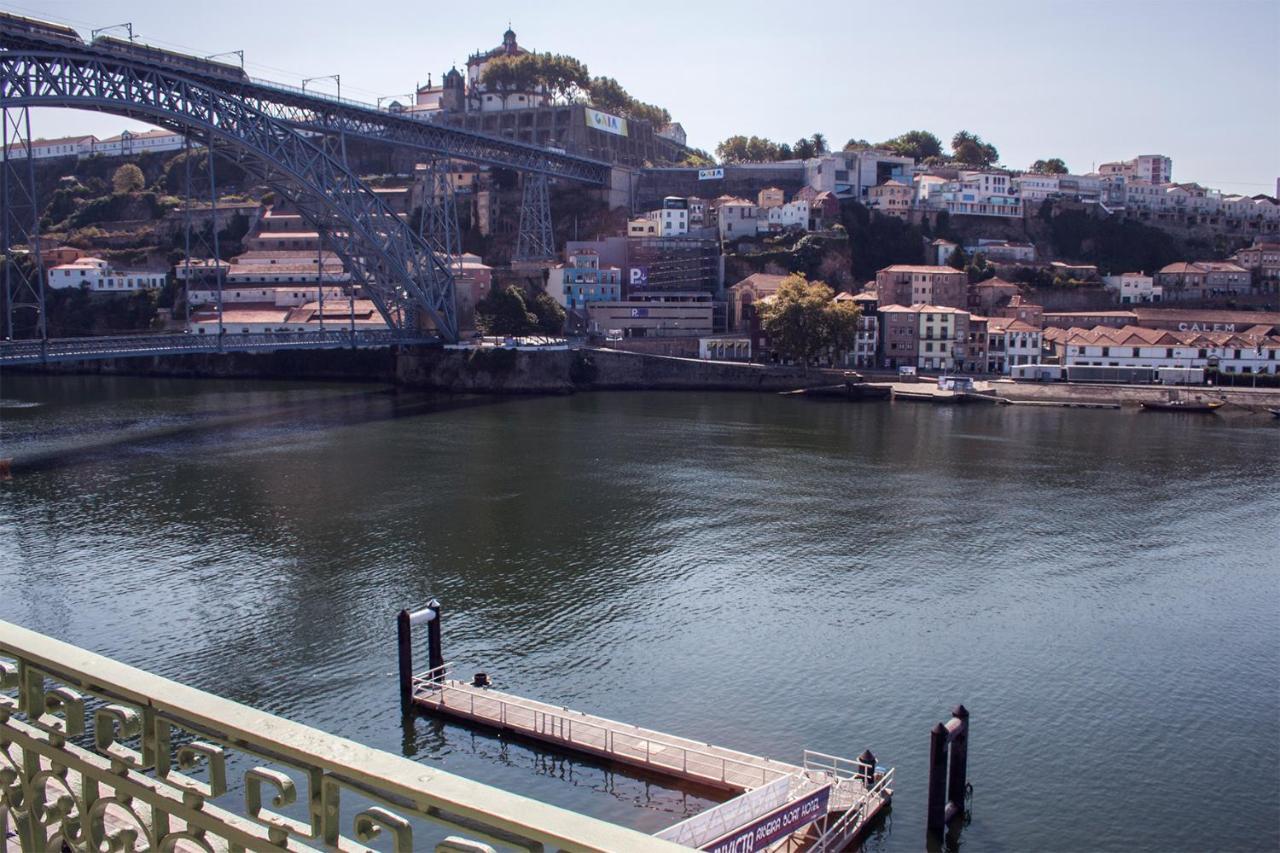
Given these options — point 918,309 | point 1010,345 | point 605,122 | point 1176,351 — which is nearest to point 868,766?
point 918,309

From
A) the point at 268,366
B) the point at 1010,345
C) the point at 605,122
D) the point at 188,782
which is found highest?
the point at 605,122

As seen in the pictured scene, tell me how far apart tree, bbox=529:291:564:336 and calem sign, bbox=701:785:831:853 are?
36.7m

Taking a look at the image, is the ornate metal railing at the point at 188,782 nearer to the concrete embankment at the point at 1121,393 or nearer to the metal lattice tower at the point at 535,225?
the concrete embankment at the point at 1121,393

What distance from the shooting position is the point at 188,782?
2148 millimetres

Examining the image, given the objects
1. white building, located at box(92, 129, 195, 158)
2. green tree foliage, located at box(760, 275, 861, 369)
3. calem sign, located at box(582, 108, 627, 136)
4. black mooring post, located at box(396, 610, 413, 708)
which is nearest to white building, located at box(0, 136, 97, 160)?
white building, located at box(92, 129, 195, 158)

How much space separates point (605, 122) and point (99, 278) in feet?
88.8

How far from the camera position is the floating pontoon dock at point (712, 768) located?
7.82 metres

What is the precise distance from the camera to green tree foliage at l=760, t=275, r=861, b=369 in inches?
1567

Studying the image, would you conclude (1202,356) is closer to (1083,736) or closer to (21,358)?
(1083,736)

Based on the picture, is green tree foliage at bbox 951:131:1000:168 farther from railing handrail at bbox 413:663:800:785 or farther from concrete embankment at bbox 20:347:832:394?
railing handrail at bbox 413:663:800:785

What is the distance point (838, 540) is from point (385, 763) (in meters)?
16.3

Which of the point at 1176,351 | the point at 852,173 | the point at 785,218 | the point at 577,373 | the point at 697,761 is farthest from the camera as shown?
the point at 852,173

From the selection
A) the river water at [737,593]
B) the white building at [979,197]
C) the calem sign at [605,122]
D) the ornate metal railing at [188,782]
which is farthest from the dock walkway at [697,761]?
the calem sign at [605,122]

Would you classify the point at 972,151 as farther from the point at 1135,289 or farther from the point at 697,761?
the point at 697,761
